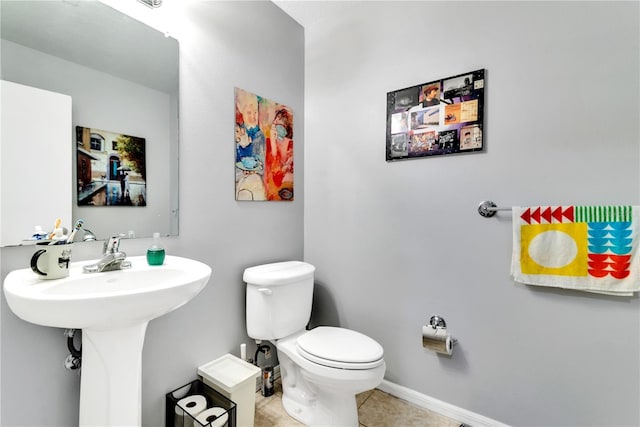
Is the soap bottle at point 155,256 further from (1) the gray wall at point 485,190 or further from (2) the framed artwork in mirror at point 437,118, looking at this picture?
(2) the framed artwork in mirror at point 437,118

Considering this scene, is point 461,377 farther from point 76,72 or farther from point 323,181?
point 76,72

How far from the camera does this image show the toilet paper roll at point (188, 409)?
4.17ft

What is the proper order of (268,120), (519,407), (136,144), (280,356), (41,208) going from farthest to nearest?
(268,120)
(280,356)
(519,407)
(136,144)
(41,208)

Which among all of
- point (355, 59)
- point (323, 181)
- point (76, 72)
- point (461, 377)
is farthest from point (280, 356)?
point (355, 59)

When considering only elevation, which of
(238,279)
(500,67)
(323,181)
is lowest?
(238,279)

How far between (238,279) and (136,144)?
86 cm

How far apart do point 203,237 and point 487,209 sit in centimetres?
143

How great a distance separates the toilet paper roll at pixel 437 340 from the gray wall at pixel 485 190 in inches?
4.1

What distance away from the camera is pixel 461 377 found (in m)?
1.54

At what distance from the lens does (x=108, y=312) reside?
0.78 m

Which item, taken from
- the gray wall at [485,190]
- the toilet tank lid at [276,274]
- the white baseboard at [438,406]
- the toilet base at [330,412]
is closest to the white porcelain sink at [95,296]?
the toilet tank lid at [276,274]

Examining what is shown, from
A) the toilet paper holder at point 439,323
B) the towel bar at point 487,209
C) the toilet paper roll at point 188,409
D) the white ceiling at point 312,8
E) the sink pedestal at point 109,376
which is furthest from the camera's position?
the white ceiling at point 312,8

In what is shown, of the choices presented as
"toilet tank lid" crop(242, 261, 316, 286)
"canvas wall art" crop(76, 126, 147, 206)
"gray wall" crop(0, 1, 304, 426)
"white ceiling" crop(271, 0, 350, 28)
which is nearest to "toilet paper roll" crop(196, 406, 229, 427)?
"gray wall" crop(0, 1, 304, 426)

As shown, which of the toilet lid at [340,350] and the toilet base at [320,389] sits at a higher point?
the toilet lid at [340,350]
